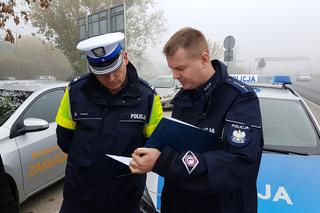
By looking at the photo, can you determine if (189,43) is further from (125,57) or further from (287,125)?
(287,125)

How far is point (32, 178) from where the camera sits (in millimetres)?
3275

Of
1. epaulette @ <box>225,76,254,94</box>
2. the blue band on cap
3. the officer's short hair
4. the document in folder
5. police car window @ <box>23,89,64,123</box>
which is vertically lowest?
police car window @ <box>23,89,64,123</box>

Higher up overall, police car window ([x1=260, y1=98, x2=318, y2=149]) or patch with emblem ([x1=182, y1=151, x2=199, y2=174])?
patch with emblem ([x1=182, y1=151, x2=199, y2=174])

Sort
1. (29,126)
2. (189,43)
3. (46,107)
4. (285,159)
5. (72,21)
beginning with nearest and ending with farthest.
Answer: (189,43) → (285,159) → (29,126) → (46,107) → (72,21)

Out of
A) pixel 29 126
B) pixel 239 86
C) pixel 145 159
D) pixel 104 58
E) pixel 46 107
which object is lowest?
pixel 29 126

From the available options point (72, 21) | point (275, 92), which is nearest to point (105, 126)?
point (275, 92)

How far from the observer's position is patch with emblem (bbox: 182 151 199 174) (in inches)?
49.4

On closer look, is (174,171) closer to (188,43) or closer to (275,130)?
(188,43)

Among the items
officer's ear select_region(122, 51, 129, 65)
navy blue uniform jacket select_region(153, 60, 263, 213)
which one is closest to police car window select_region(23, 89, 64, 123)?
officer's ear select_region(122, 51, 129, 65)

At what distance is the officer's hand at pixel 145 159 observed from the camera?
1259 mm

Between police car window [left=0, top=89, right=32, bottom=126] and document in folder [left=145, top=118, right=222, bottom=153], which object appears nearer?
document in folder [left=145, top=118, right=222, bottom=153]

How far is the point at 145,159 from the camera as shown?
1.26 meters

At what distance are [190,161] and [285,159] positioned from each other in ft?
5.57

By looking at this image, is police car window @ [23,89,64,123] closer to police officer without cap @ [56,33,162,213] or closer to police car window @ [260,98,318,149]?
police officer without cap @ [56,33,162,213]
